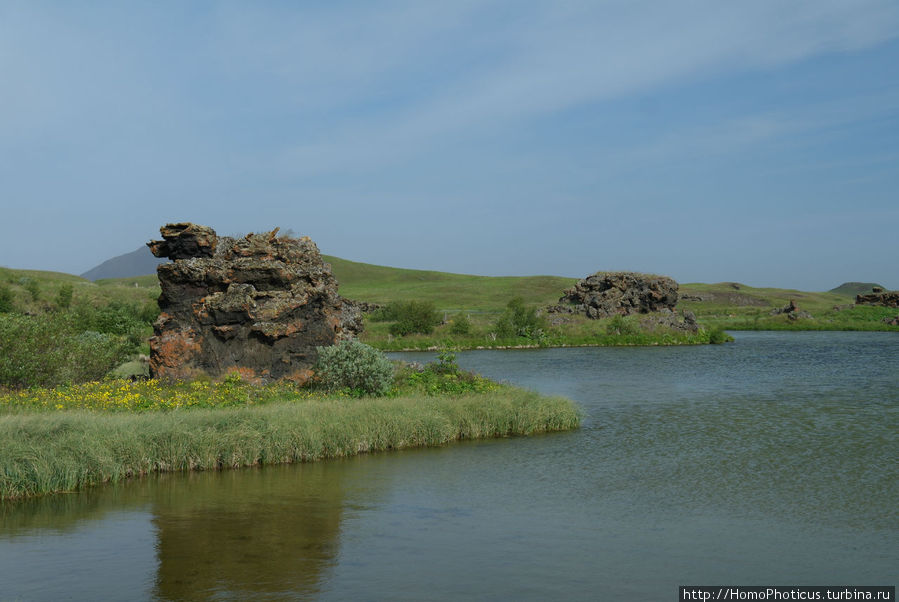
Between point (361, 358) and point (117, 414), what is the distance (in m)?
8.80

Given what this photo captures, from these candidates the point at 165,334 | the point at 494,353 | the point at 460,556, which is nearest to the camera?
the point at 460,556

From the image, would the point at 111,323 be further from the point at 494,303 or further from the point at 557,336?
the point at 494,303

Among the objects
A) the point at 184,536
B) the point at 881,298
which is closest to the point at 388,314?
the point at 184,536

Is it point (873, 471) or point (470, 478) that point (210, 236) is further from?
point (873, 471)

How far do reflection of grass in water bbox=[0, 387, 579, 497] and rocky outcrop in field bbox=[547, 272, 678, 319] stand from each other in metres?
66.2

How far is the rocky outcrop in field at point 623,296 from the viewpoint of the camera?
299 ft

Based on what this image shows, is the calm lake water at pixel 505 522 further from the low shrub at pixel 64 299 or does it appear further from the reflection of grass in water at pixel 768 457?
the low shrub at pixel 64 299

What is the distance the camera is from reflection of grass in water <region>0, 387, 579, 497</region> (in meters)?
17.8

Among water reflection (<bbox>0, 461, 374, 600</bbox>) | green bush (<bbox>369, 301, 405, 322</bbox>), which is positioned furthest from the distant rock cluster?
water reflection (<bbox>0, 461, 374, 600</bbox>)

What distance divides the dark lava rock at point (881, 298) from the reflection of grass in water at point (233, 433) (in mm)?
112420

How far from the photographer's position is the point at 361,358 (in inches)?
1093

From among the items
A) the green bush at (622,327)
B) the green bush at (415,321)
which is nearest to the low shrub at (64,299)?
the green bush at (415,321)

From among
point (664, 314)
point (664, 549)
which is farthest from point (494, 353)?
point (664, 549)

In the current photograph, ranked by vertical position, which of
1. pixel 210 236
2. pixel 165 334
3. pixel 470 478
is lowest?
pixel 470 478
